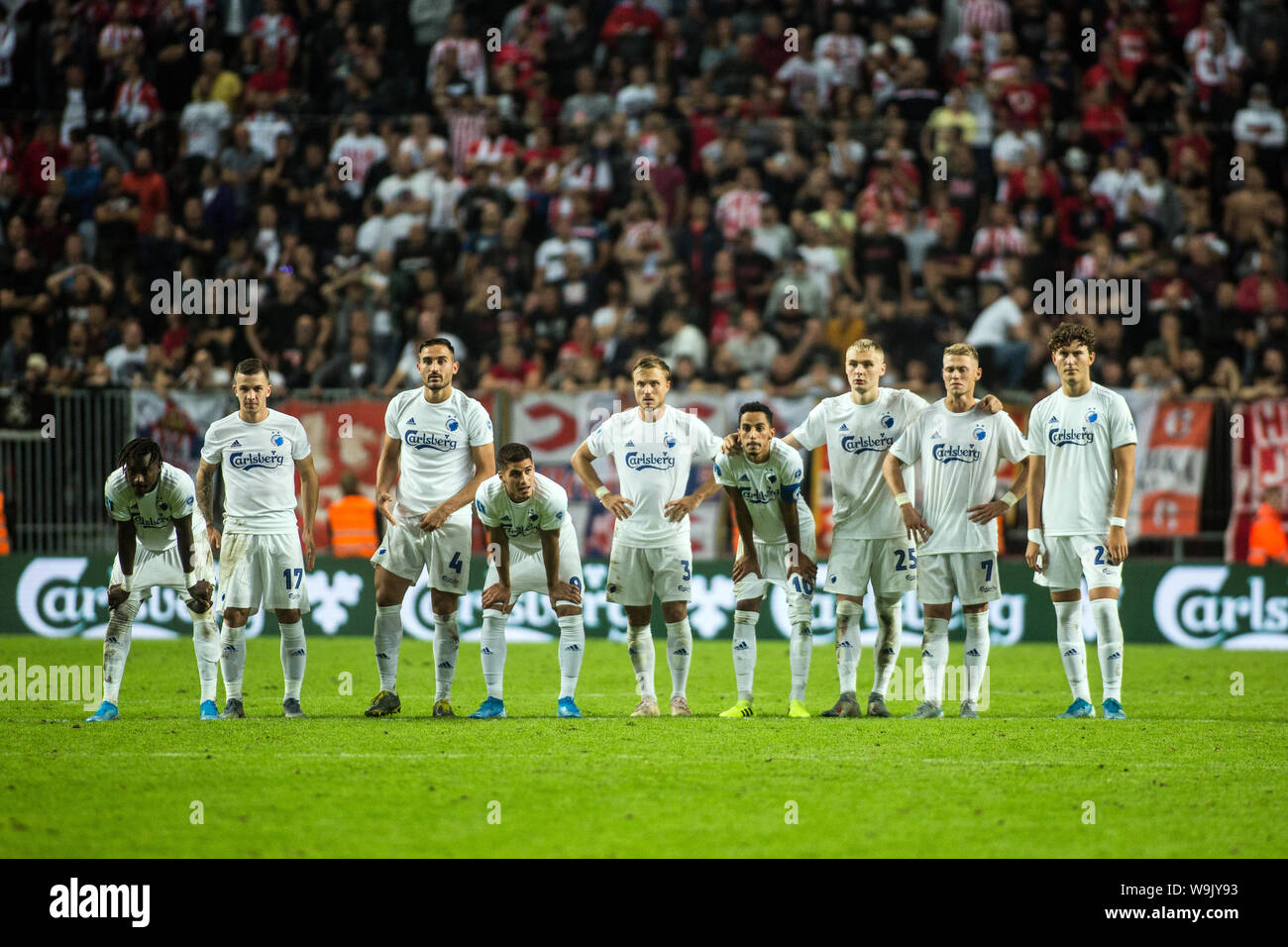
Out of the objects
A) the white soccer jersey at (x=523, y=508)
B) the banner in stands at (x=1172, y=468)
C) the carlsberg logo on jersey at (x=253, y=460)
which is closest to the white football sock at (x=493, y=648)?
the white soccer jersey at (x=523, y=508)

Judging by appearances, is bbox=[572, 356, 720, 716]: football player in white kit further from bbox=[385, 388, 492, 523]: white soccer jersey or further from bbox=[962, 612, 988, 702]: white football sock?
bbox=[962, 612, 988, 702]: white football sock

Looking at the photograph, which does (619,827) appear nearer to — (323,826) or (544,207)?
(323,826)

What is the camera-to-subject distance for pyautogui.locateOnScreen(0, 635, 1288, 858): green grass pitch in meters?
6.18

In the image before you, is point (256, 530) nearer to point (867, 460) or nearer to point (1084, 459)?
point (867, 460)

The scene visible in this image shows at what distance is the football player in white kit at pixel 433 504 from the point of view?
31.8 feet

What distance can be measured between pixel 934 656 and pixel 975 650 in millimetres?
274

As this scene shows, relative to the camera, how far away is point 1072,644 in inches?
380

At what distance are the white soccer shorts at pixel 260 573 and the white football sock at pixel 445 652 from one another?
83 cm

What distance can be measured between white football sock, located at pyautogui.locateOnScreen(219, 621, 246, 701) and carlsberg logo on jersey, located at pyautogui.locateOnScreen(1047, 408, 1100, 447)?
5.13 m

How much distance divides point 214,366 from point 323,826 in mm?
11861

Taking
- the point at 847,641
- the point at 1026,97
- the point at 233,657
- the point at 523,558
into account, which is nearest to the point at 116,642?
the point at 233,657

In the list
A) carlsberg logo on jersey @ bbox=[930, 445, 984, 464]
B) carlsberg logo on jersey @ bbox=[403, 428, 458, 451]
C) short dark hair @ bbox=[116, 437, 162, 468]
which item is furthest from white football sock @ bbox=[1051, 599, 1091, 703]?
short dark hair @ bbox=[116, 437, 162, 468]
